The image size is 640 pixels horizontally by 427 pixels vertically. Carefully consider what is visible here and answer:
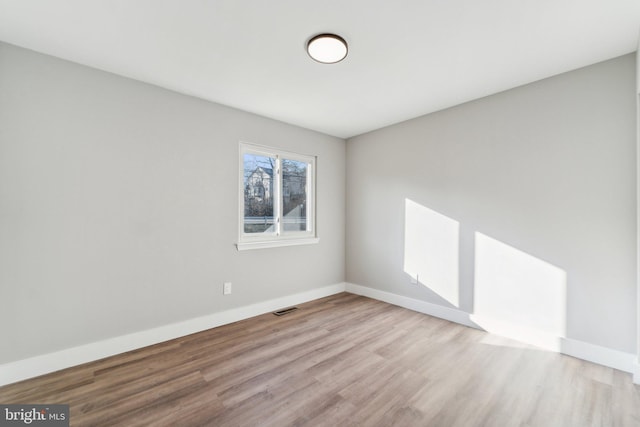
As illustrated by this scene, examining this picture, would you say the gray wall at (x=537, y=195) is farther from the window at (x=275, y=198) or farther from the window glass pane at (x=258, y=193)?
the window glass pane at (x=258, y=193)

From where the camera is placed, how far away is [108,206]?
2.42 metres

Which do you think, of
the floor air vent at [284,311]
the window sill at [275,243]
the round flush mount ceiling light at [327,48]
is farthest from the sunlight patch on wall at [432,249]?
the round flush mount ceiling light at [327,48]

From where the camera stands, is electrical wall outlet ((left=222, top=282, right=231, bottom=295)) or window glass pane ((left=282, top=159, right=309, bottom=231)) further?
window glass pane ((left=282, top=159, right=309, bottom=231))

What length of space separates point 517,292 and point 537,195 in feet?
3.15

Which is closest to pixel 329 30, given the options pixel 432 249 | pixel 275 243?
pixel 275 243

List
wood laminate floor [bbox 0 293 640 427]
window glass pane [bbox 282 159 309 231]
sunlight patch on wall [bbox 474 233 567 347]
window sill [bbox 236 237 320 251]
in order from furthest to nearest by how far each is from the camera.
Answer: window glass pane [bbox 282 159 309 231]
window sill [bbox 236 237 320 251]
sunlight patch on wall [bbox 474 233 567 347]
wood laminate floor [bbox 0 293 640 427]

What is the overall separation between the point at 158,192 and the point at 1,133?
3.54 feet

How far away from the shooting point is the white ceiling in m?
1.71

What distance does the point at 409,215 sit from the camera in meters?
3.64

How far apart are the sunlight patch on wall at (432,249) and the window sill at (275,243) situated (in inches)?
52.7

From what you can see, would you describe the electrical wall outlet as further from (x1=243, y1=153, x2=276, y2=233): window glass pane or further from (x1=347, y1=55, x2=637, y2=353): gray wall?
(x1=347, y1=55, x2=637, y2=353): gray wall

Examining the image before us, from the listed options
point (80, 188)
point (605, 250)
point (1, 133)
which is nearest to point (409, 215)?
point (605, 250)

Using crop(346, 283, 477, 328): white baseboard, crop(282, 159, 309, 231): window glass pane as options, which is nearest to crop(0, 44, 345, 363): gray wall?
crop(282, 159, 309, 231): window glass pane

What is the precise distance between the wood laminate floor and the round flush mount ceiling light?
97.9 inches
